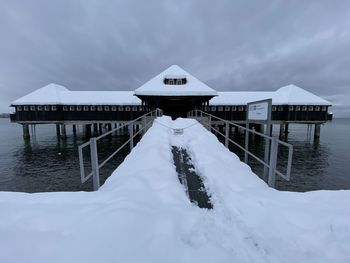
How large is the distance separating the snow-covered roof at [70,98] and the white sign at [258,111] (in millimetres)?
23126

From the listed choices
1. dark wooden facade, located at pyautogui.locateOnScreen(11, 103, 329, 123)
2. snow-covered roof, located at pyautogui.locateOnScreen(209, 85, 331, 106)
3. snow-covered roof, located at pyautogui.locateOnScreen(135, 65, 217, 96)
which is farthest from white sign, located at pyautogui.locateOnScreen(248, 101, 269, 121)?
snow-covered roof, located at pyautogui.locateOnScreen(209, 85, 331, 106)

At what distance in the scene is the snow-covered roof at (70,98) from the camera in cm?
2540

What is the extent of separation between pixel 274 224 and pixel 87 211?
233 cm

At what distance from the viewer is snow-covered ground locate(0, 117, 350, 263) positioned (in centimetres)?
179

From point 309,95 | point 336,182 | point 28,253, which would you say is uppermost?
point 309,95

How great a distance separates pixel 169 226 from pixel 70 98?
3063 cm

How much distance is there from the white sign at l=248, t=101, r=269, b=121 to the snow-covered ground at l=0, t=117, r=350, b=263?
5.78ft

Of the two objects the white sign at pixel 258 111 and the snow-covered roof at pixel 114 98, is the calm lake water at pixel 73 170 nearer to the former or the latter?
the white sign at pixel 258 111

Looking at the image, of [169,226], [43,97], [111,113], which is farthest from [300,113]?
[43,97]

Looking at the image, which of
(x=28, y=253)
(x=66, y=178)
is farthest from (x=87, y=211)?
(x=66, y=178)

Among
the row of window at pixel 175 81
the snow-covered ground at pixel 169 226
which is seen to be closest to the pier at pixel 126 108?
the row of window at pixel 175 81

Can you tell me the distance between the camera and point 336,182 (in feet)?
39.9

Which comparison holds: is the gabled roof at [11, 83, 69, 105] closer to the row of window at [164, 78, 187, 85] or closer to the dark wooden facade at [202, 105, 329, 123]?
the row of window at [164, 78, 187, 85]

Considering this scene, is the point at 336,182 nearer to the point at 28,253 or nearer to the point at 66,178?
the point at 28,253
